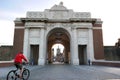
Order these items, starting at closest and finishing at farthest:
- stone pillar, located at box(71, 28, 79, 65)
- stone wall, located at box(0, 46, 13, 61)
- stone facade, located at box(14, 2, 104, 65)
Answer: stone pillar, located at box(71, 28, 79, 65), stone facade, located at box(14, 2, 104, 65), stone wall, located at box(0, 46, 13, 61)

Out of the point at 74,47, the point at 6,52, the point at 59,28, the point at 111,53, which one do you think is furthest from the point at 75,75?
the point at 6,52

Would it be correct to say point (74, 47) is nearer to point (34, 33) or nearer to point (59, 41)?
point (34, 33)

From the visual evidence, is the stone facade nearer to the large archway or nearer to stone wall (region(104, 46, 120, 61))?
the large archway

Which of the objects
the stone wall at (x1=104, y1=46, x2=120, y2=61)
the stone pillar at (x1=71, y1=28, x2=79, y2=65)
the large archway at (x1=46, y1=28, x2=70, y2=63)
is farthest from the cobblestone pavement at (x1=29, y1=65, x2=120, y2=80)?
the stone wall at (x1=104, y1=46, x2=120, y2=61)

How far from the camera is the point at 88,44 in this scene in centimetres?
3272

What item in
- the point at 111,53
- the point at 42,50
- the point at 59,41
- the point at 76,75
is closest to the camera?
the point at 76,75

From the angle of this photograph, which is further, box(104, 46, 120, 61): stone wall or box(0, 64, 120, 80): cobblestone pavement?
box(104, 46, 120, 61): stone wall

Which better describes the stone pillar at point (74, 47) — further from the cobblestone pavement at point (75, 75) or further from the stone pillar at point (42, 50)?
the cobblestone pavement at point (75, 75)

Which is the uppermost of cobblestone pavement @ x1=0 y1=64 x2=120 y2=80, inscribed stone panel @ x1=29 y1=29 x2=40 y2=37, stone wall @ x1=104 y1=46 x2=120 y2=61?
inscribed stone panel @ x1=29 y1=29 x2=40 y2=37

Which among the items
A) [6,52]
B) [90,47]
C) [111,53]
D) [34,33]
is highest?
[34,33]

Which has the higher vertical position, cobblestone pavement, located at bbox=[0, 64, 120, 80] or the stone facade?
the stone facade

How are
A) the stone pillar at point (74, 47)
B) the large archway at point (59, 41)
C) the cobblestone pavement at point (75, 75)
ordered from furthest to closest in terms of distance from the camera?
the large archway at point (59, 41)
the stone pillar at point (74, 47)
the cobblestone pavement at point (75, 75)

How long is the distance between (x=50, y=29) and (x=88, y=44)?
9180 millimetres

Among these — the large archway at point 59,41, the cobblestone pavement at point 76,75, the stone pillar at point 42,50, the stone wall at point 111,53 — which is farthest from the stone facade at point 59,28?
the cobblestone pavement at point 76,75
